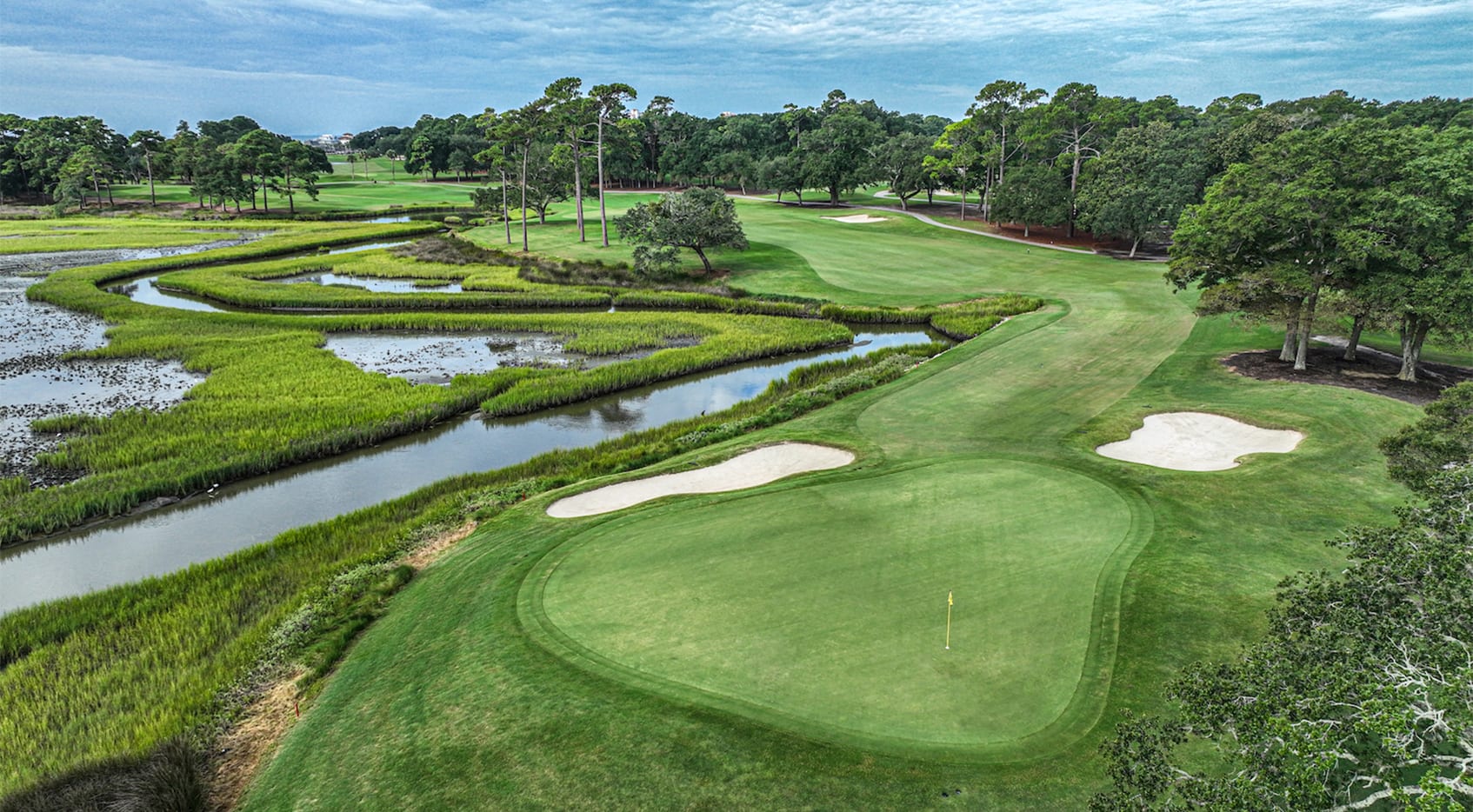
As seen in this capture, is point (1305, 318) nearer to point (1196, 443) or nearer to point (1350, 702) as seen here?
point (1196, 443)

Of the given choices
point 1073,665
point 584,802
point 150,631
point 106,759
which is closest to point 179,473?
point 150,631

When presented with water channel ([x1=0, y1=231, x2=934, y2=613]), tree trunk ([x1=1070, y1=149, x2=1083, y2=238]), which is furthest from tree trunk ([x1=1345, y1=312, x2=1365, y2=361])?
tree trunk ([x1=1070, y1=149, x2=1083, y2=238])

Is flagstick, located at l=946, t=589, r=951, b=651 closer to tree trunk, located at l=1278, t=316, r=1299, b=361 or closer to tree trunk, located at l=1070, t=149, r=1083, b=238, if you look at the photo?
tree trunk, located at l=1278, t=316, r=1299, b=361

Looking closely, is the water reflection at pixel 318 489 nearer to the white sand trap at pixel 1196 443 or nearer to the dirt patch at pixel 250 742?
the dirt patch at pixel 250 742

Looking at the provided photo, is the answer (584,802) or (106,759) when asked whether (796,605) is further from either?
(106,759)

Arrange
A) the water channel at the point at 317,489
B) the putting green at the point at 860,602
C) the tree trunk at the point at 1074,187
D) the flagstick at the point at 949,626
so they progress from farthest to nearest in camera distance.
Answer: the tree trunk at the point at 1074,187, the water channel at the point at 317,489, the flagstick at the point at 949,626, the putting green at the point at 860,602

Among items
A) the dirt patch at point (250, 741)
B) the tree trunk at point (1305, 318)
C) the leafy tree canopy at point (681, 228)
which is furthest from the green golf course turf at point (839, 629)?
the leafy tree canopy at point (681, 228)
